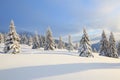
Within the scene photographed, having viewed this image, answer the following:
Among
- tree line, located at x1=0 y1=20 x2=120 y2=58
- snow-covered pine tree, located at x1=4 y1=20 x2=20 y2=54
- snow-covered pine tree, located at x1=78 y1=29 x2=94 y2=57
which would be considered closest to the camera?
snow-covered pine tree, located at x1=4 y1=20 x2=20 y2=54

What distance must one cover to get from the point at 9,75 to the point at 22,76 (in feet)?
3.43

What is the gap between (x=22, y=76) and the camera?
12.8m

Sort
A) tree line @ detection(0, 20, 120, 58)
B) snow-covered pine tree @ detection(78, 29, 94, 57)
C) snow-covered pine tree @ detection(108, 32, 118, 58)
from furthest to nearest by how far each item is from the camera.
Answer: snow-covered pine tree @ detection(108, 32, 118, 58), snow-covered pine tree @ detection(78, 29, 94, 57), tree line @ detection(0, 20, 120, 58)

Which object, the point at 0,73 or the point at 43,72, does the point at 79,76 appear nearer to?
the point at 43,72

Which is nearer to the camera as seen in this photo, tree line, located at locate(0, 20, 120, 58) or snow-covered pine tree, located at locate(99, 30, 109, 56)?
tree line, located at locate(0, 20, 120, 58)

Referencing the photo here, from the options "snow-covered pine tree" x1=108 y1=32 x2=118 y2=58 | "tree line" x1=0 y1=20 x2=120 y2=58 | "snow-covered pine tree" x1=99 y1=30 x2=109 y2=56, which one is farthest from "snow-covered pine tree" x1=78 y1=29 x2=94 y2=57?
"snow-covered pine tree" x1=108 y1=32 x2=118 y2=58

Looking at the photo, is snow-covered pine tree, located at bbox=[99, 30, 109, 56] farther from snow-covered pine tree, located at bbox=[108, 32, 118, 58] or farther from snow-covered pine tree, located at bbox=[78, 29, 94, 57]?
snow-covered pine tree, located at bbox=[78, 29, 94, 57]

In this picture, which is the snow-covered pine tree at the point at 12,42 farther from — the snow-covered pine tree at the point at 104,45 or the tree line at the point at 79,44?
the snow-covered pine tree at the point at 104,45

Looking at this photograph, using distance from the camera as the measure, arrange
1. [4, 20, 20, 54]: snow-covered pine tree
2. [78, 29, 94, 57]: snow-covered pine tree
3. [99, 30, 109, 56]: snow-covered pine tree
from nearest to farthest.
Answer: [4, 20, 20, 54]: snow-covered pine tree
[78, 29, 94, 57]: snow-covered pine tree
[99, 30, 109, 56]: snow-covered pine tree

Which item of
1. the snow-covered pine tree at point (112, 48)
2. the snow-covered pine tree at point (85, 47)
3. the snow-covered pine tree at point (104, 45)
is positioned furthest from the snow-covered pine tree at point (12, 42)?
the snow-covered pine tree at point (112, 48)

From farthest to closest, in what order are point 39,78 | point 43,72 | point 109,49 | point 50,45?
1. point 50,45
2. point 109,49
3. point 43,72
4. point 39,78

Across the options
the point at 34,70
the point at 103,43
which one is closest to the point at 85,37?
the point at 103,43

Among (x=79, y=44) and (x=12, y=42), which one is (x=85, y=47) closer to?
(x=79, y=44)

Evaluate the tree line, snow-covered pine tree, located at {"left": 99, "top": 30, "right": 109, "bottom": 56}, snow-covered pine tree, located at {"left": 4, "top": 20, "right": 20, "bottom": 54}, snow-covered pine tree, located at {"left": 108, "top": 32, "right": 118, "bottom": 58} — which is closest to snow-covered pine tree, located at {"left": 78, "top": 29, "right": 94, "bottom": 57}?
the tree line
